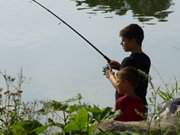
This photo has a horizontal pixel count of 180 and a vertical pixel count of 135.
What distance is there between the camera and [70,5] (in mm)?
15469

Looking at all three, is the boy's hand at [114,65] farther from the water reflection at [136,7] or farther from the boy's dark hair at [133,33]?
the water reflection at [136,7]

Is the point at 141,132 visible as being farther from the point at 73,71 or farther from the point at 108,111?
the point at 73,71

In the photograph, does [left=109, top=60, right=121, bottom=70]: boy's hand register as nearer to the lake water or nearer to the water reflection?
the lake water

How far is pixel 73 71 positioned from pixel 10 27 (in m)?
3.73

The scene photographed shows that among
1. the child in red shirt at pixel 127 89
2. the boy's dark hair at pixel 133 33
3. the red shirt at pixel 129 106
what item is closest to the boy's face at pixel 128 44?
the boy's dark hair at pixel 133 33

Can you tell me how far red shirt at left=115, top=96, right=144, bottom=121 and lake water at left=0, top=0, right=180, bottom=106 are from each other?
1.97 meters

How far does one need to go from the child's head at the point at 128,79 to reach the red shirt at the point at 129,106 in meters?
0.07

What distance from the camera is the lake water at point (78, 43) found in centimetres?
824

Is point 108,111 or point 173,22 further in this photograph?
point 173,22

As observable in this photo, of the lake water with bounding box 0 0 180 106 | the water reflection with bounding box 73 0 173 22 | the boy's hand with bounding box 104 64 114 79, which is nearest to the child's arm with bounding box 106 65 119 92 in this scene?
the boy's hand with bounding box 104 64 114 79

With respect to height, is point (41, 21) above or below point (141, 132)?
above

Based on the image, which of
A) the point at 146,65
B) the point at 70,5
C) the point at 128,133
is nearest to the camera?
the point at 128,133

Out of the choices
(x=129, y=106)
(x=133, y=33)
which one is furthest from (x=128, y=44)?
(x=129, y=106)

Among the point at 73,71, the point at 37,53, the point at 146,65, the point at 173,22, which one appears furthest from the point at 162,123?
the point at 173,22
